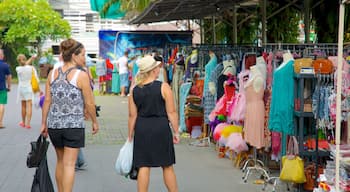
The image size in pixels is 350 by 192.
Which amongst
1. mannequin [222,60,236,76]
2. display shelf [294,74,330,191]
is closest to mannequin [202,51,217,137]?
mannequin [222,60,236,76]

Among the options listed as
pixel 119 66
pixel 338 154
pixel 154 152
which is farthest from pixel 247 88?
pixel 119 66

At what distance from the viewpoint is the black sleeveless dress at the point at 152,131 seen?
604cm

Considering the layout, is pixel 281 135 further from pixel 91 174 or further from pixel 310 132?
pixel 91 174

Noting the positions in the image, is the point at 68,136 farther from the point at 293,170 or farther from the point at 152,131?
the point at 293,170

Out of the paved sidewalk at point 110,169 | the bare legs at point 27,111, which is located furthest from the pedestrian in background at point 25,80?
the paved sidewalk at point 110,169

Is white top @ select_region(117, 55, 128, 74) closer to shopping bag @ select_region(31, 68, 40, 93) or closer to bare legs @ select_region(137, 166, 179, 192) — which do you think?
shopping bag @ select_region(31, 68, 40, 93)

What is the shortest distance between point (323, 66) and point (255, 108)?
149 centimetres

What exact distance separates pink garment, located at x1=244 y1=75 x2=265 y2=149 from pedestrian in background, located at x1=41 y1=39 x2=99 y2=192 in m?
2.49

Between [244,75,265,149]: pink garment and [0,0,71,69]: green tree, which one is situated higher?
[0,0,71,69]: green tree

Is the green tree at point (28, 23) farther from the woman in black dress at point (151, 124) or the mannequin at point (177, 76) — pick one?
the woman in black dress at point (151, 124)

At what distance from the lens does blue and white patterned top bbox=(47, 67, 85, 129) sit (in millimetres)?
6139

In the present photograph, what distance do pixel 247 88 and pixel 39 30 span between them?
26.9m

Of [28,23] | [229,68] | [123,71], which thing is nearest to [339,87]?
[229,68]

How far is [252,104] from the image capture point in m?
7.94
